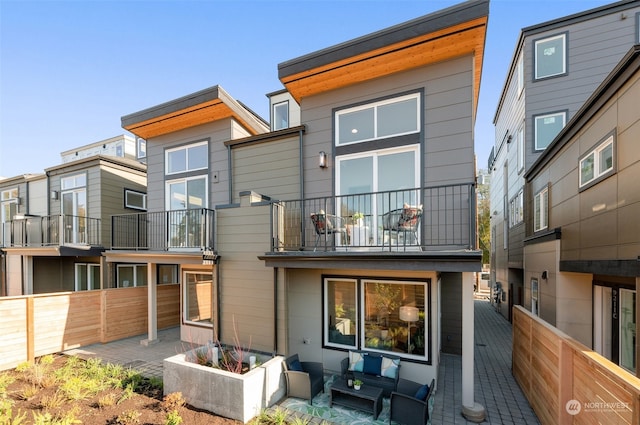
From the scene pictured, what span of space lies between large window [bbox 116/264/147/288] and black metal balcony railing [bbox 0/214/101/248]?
1.34m

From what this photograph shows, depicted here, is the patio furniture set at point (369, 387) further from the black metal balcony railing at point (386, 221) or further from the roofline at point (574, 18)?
the roofline at point (574, 18)

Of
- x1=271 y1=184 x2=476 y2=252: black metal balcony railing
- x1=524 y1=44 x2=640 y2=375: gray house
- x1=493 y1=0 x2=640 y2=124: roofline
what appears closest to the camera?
x1=524 y1=44 x2=640 y2=375: gray house

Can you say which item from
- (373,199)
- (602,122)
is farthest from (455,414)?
(602,122)

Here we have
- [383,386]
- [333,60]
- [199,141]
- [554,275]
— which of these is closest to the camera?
[383,386]

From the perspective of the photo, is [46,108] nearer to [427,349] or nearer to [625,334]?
[427,349]

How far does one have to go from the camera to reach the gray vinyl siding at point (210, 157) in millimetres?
8438

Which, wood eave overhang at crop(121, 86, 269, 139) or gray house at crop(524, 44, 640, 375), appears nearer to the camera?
gray house at crop(524, 44, 640, 375)

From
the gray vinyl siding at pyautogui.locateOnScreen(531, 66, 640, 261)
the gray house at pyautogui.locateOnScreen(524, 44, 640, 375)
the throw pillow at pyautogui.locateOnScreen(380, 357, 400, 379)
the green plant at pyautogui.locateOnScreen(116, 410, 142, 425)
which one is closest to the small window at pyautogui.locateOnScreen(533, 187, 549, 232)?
the gray house at pyautogui.locateOnScreen(524, 44, 640, 375)

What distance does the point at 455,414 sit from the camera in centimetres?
485

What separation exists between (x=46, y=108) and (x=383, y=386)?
47.8ft

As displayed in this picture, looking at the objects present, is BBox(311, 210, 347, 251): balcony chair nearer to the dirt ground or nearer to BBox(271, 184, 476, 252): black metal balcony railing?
BBox(271, 184, 476, 252): black metal balcony railing

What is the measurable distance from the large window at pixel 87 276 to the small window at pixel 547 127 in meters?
17.9

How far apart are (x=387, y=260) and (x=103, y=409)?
5492 mm

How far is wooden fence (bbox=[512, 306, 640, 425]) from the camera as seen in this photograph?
2.65 metres
